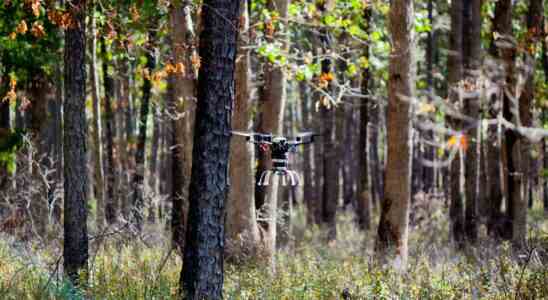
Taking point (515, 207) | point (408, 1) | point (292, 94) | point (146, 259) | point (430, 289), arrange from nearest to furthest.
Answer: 1. point (430, 289)
2. point (146, 259)
3. point (408, 1)
4. point (515, 207)
5. point (292, 94)

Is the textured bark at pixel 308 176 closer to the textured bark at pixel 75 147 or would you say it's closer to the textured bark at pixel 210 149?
the textured bark at pixel 75 147

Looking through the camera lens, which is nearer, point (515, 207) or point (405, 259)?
point (405, 259)

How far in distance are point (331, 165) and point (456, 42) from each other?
6571mm

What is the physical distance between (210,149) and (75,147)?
7.84 feet

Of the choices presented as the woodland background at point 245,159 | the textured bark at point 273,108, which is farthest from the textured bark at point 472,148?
the textured bark at point 273,108

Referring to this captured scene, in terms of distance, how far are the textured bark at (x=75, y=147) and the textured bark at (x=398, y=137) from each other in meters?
5.28

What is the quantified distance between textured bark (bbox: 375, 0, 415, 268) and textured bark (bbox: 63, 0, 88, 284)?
5278mm

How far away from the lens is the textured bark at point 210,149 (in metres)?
8.26

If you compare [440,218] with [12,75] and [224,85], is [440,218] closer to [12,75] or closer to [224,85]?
[12,75]

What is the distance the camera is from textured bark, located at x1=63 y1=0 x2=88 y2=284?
952 cm

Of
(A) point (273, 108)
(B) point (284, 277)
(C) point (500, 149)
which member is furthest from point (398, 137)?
(C) point (500, 149)

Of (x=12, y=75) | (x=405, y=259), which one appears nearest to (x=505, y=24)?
(x=405, y=259)

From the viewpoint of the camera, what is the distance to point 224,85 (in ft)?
27.1

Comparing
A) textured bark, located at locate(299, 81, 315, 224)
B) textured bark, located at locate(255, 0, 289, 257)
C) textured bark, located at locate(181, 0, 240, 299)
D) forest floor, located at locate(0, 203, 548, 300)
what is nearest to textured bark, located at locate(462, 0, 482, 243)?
forest floor, located at locate(0, 203, 548, 300)
